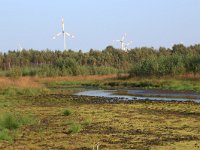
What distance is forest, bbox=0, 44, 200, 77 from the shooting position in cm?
5516

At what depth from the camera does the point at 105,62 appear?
85.7 meters

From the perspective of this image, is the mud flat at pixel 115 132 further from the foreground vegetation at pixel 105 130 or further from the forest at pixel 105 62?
the forest at pixel 105 62

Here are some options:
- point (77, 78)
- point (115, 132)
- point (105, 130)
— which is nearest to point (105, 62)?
point (77, 78)

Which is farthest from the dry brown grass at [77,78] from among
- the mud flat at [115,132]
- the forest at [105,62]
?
the mud flat at [115,132]

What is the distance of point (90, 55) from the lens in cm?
8844

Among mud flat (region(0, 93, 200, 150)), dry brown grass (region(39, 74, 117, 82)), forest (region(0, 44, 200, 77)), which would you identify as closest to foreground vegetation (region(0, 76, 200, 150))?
mud flat (region(0, 93, 200, 150))

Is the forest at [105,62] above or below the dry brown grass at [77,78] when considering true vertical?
above

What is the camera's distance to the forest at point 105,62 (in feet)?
181

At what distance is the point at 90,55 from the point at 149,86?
1548 inches

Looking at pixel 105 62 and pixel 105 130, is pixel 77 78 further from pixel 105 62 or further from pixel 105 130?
pixel 105 130

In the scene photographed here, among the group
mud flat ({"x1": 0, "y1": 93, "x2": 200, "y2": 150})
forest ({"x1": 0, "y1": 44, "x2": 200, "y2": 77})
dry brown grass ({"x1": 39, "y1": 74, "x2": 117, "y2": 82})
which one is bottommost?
mud flat ({"x1": 0, "y1": 93, "x2": 200, "y2": 150})

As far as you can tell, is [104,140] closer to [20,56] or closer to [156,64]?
[156,64]

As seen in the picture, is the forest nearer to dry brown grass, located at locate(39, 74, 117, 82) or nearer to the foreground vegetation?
dry brown grass, located at locate(39, 74, 117, 82)

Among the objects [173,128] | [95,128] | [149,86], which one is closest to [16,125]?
[95,128]
